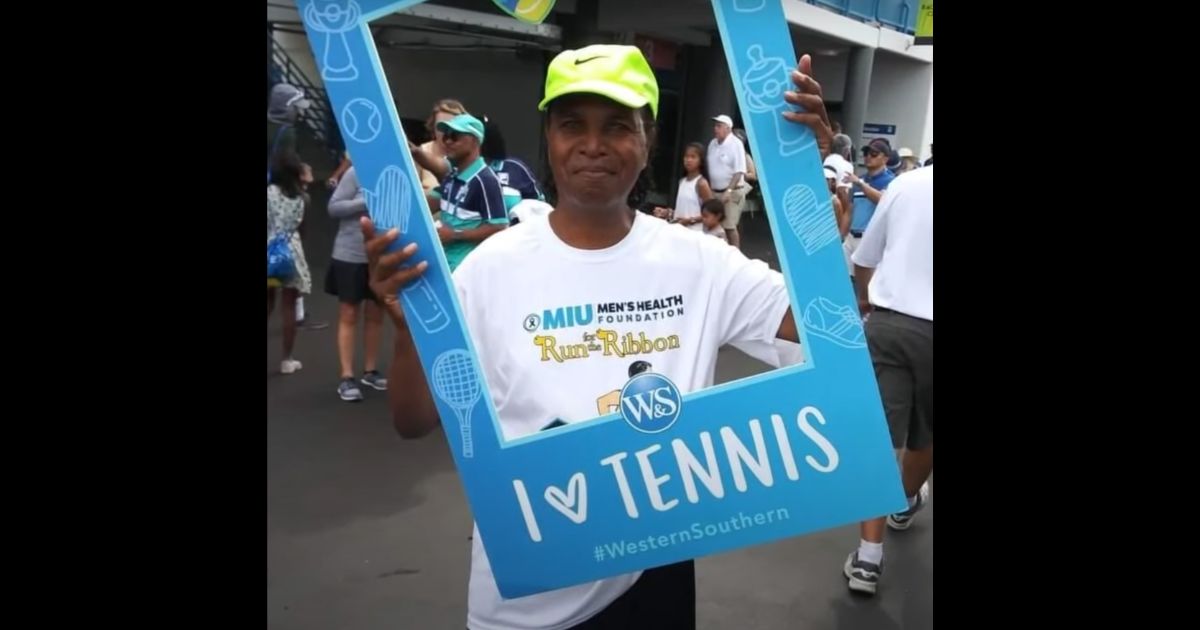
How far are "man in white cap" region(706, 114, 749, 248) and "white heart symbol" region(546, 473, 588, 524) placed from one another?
514mm

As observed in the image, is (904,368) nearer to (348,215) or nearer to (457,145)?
(457,145)

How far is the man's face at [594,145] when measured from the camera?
1.40 m

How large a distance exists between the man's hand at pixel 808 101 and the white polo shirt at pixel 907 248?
161 centimetres

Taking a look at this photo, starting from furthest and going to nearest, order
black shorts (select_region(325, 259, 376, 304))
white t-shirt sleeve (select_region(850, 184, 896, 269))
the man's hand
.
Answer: black shorts (select_region(325, 259, 376, 304)), white t-shirt sleeve (select_region(850, 184, 896, 269)), the man's hand

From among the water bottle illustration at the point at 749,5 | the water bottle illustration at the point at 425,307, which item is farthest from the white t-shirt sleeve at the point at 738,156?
the water bottle illustration at the point at 425,307

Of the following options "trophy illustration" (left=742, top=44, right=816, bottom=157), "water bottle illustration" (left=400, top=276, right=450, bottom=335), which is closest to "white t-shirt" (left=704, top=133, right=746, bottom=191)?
"trophy illustration" (left=742, top=44, right=816, bottom=157)

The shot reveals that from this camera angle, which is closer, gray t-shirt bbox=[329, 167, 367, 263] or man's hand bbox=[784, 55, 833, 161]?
man's hand bbox=[784, 55, 833, 161]

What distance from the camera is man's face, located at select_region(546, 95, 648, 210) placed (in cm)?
140

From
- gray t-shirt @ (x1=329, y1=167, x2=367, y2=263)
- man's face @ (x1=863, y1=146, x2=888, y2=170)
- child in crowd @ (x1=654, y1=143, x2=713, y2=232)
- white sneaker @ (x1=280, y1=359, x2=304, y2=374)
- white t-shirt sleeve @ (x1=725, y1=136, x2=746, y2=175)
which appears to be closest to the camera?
white t-shirt sleeve @ (x1=725, y1=136, x2=746, y2=175)

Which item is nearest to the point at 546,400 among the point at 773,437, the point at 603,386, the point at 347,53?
the point at 603,386

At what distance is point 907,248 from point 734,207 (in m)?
1.44

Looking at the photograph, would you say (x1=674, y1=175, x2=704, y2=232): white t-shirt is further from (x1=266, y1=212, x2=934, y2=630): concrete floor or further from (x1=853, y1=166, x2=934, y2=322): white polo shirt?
(x1=853, y1=166, x2=934, y2=322): white polo shirt

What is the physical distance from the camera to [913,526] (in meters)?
3.67

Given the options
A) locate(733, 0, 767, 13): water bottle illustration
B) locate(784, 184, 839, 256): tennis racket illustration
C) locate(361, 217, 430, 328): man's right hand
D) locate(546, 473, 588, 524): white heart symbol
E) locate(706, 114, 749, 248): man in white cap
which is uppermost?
locate(733, 0, 767, 13): water bottle illustration
